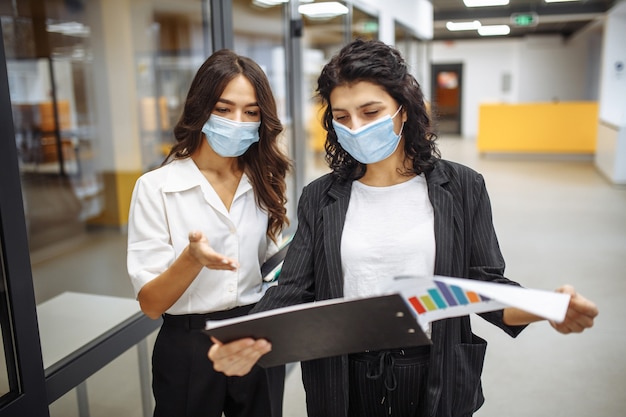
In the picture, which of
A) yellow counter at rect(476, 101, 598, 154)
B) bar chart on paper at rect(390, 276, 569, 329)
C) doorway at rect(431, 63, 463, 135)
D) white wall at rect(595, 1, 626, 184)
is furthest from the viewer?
doorway at rect(431, 63, 463, 135)

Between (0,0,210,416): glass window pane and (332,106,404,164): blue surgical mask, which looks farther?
(0,0,210,416): glass window pane

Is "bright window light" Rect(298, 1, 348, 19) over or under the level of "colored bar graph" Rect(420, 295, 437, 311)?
over

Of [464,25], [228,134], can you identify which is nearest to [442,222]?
[228,134]

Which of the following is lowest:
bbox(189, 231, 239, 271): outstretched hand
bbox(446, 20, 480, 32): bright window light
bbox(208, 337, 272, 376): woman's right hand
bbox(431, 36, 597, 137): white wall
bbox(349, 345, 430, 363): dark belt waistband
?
bbox(349, 345, 430, 363): dark belt waistband

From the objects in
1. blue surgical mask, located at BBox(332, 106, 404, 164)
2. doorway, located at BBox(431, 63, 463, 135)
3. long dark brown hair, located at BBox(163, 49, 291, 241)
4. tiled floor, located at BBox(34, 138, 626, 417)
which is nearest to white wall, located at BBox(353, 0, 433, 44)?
tiled floor, located at BBox(34, 138, 626, 417)

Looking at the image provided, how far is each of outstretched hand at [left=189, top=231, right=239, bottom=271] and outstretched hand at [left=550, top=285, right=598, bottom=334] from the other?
2.32 feet

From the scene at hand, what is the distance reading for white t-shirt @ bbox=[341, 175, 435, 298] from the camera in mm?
1283

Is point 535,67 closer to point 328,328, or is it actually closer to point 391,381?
point 391,381

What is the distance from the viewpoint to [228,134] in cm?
155

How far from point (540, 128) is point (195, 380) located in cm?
1270

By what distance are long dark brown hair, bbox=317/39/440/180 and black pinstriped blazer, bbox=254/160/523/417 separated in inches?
2.4

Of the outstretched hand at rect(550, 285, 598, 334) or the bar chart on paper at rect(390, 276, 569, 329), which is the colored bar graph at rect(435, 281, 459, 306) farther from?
the outstretched hand at rect(550, 285, 598, 334)

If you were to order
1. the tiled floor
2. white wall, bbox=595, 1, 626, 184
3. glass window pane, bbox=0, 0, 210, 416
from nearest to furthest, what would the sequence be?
1. the tiled floor
2. glass window pane, bbox=0, 0, 210, 416
3. white wall, bbox=595, 1, 626, 184

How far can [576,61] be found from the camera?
679 inches
